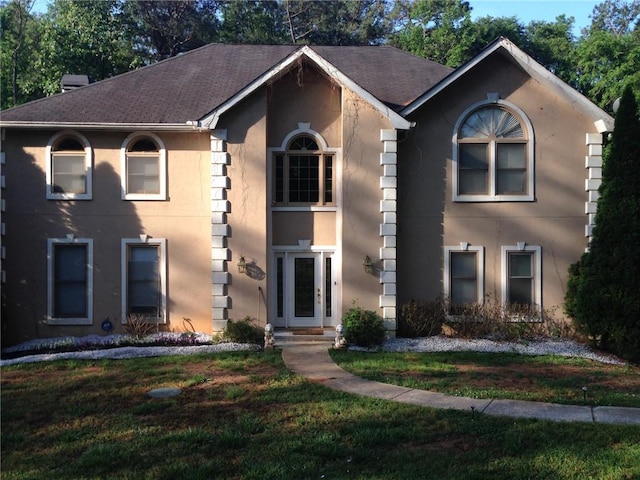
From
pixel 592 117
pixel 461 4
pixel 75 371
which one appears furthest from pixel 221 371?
pixel 461 4

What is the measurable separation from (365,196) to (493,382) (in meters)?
5.52

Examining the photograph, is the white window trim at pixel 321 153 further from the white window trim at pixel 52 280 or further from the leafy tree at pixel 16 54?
the leafy tree at pixel 16 54

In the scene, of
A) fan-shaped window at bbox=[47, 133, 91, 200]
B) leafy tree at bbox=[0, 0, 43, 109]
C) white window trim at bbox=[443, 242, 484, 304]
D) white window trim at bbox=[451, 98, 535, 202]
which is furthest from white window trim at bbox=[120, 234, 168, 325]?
leafy tree at bbox=[0, 0, 43, 109]

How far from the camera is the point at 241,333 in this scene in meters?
12.8

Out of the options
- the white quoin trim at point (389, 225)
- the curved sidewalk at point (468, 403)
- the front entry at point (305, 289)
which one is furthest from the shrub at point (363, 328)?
the curved sidewalk at point (468, 403)

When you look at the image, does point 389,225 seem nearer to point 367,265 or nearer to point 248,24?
point 367,265

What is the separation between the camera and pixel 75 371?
1042cm

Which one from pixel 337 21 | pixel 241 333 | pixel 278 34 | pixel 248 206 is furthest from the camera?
pixel 337 21

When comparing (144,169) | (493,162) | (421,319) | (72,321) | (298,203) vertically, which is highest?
(493,162)

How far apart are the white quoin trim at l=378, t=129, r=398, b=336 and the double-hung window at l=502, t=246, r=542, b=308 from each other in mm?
2917

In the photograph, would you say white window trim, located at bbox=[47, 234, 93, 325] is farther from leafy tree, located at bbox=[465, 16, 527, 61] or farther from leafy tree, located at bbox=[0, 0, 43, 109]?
leafy tree, located at bbox=[465, 16, 527, 61]

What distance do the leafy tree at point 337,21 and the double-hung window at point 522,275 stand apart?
24877 mm

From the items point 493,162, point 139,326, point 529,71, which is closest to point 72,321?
point 139,326

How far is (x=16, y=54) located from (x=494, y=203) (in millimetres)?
25388
